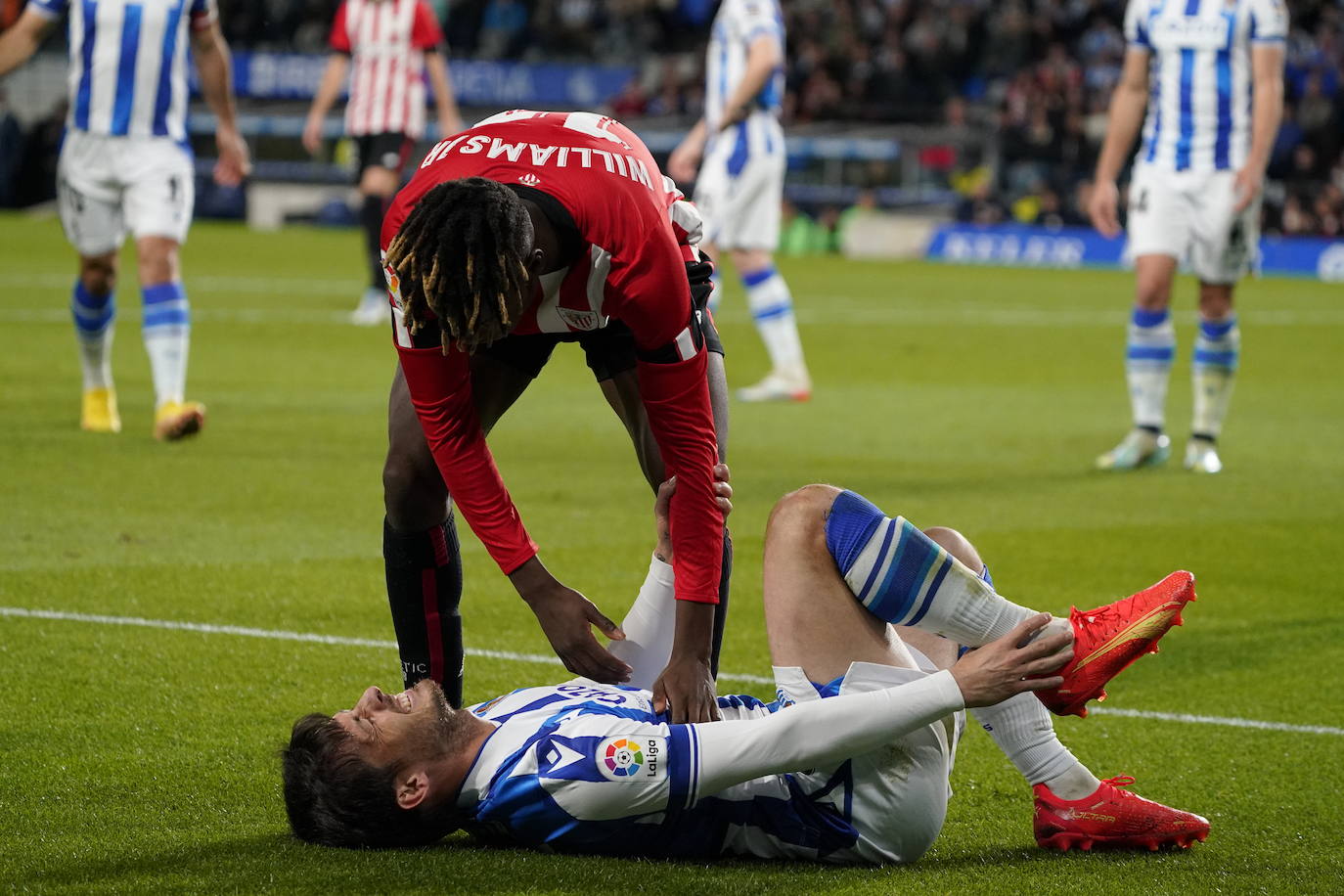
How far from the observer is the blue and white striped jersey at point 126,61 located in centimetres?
847

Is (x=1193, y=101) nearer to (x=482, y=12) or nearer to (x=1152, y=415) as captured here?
(x=1152, y=415)

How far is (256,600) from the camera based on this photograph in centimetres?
548

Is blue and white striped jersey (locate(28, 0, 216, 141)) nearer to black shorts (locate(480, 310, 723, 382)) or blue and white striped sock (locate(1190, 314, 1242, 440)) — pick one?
blue and white striped sock (locate(1190, 314, 1242, 440))

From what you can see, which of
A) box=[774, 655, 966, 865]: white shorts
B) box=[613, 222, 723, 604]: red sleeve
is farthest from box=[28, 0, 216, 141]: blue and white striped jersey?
box=[774, 655, 966, 865]: white shorts

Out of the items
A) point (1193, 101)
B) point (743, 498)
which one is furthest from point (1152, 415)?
point (743, 498)

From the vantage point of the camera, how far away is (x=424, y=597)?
4.08m

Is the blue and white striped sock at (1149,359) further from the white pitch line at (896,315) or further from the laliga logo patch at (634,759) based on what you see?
the white pitch line at (896,315)

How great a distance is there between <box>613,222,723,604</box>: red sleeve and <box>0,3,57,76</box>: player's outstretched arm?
5448 millimetres

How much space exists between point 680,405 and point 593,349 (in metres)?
0.69

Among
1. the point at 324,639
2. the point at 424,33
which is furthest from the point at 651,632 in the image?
the point at 424,33

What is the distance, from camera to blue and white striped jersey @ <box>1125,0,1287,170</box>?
331 inches

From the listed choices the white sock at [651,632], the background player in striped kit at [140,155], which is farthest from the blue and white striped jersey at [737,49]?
the white sock at [651,632]

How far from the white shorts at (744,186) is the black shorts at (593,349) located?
6905mm

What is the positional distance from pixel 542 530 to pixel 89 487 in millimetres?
1845
